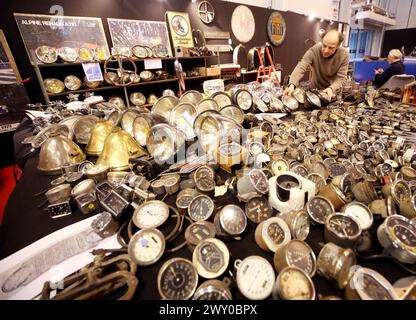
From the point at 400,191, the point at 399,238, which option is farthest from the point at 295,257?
the point at 400,191

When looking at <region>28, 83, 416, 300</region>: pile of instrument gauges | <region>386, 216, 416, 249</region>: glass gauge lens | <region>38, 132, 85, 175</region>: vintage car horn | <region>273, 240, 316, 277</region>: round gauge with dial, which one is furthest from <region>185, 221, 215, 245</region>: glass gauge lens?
<region>38, 132, 85, 175</region>: vintage car horn

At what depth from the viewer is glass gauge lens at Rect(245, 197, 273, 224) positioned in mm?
1175

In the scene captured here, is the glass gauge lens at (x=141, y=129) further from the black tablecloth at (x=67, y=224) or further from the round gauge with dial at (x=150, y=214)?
the round gauge with dial at (x=150, y=214)

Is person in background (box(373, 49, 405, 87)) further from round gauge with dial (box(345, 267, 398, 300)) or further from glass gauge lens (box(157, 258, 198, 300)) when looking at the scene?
glass gauge lens (box(157, 258, 198, 300))

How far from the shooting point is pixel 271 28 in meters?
8.95

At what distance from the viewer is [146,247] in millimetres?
1018

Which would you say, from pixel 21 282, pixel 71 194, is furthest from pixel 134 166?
pixel 21 282

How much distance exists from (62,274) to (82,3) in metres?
5.88

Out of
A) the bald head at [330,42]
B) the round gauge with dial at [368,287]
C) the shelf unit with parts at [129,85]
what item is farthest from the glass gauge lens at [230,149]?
the shelf unit with parts at [129,85]

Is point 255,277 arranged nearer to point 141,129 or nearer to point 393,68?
point 141,129

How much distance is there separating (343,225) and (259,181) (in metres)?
0.51

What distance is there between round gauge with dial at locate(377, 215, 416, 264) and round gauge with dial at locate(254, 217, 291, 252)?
1.36 feet

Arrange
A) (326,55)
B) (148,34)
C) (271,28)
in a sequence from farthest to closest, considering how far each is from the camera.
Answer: (271,28)
(148,34)
(326,55)

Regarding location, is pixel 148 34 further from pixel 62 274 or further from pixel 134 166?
pixel 62 274
